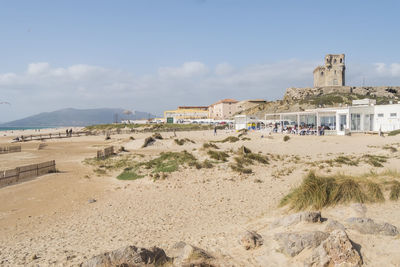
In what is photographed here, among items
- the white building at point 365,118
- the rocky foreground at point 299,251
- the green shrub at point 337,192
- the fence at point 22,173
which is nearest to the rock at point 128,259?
the rocky foreground at point 299,251

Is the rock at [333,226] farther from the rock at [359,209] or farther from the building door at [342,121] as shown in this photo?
the building door at [342,121]

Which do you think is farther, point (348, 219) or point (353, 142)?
point (353, 142)

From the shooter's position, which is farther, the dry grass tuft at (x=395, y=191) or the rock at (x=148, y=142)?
the rock at (x=148, y=142)

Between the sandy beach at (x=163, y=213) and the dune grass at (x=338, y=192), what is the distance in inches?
10.4

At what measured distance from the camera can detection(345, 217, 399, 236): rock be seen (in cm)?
486

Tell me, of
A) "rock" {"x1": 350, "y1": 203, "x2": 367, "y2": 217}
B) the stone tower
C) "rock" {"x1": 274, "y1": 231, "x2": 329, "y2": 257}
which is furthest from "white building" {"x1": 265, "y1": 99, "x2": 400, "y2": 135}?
the stone tower

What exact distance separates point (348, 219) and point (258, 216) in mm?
2934

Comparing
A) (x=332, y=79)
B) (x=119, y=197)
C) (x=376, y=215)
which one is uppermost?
(x=332, y=79)

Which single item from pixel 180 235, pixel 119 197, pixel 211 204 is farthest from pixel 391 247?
pixel 119 197

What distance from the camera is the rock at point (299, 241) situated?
4.78 meters

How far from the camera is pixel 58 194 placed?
12.8m

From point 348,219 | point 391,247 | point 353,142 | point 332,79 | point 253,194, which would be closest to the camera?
point 391,247

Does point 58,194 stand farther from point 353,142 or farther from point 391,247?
point 353,142

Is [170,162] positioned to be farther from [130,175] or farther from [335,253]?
[335,253]
